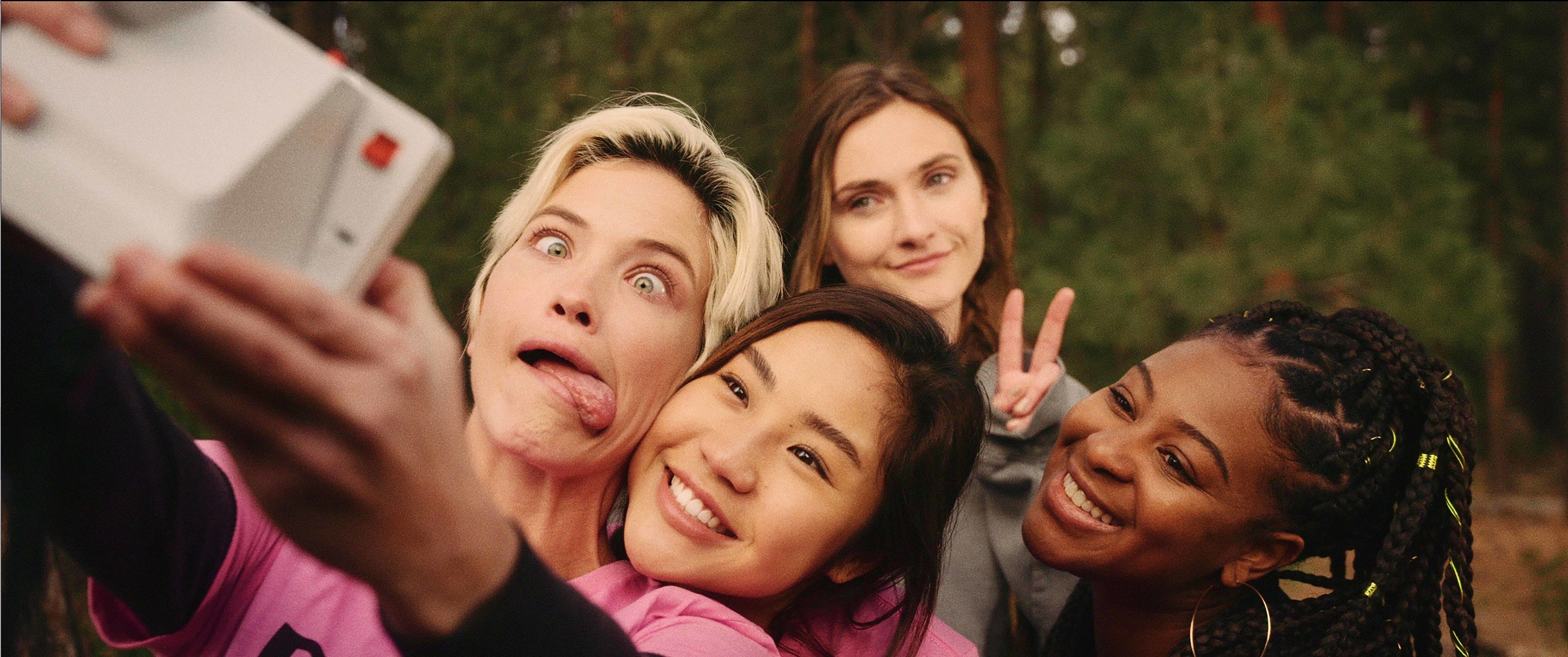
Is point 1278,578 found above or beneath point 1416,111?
above

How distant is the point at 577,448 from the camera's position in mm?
1754

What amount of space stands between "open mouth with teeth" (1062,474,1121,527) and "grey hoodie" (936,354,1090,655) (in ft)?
1.00

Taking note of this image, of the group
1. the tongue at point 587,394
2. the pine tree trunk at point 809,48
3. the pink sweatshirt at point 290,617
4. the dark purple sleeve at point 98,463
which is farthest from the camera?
the pine tree trunk at point 809,48

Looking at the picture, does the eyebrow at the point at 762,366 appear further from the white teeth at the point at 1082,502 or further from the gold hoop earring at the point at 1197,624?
the gold hoop earring at the point at 1197,624

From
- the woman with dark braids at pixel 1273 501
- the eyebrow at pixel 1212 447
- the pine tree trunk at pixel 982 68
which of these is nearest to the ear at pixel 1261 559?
the woman with dark braids at pixel 1273 501

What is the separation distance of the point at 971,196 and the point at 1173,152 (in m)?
3.77

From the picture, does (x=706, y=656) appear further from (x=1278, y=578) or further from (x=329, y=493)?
(x=1278, y=578)

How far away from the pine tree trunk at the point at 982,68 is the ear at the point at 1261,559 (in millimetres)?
4413

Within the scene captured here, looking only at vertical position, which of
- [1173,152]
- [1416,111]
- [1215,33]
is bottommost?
[1416,111]

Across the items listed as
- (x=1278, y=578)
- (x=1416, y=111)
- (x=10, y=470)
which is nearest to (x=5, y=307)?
(x=10, y=470)

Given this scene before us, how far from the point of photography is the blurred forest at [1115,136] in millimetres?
5883

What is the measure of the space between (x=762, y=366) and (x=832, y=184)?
4.64 feet

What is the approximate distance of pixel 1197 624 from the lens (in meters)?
2.07

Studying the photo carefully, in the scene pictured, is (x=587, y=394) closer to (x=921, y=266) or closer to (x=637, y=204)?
(x=637, y=204)
